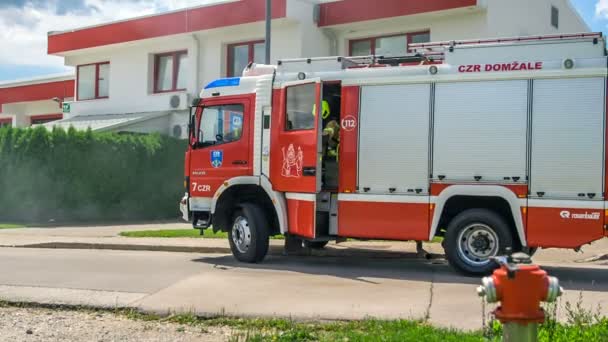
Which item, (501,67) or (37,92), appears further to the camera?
(37,92)

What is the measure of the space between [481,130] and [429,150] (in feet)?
2.64

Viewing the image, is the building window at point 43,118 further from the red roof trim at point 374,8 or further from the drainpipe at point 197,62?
the red roof trim at point 374,8

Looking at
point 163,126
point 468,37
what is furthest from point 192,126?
point 163,126

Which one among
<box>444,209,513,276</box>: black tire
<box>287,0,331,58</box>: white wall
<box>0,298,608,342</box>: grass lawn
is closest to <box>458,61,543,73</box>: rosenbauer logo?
<box>444,209,513,276</box>: black tire

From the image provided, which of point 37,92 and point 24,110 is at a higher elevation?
point 37,92

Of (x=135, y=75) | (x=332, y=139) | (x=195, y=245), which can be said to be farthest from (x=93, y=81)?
(x=332, y=139)

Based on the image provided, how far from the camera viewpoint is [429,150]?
403 inches

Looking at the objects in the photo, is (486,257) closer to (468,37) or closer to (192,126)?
(192,126)

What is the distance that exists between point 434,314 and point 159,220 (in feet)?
52.5

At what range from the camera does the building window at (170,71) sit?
25562mm

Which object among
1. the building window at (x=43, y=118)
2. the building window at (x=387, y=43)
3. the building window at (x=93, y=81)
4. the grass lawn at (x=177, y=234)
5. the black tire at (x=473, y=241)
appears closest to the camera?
the black tire at (x=473, y=241)

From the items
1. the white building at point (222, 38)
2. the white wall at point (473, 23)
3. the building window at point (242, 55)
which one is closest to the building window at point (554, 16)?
the white building at point (222, 38)

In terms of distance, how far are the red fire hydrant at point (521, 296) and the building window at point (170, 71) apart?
73.6 ft

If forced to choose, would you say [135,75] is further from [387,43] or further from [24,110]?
[24,110]
